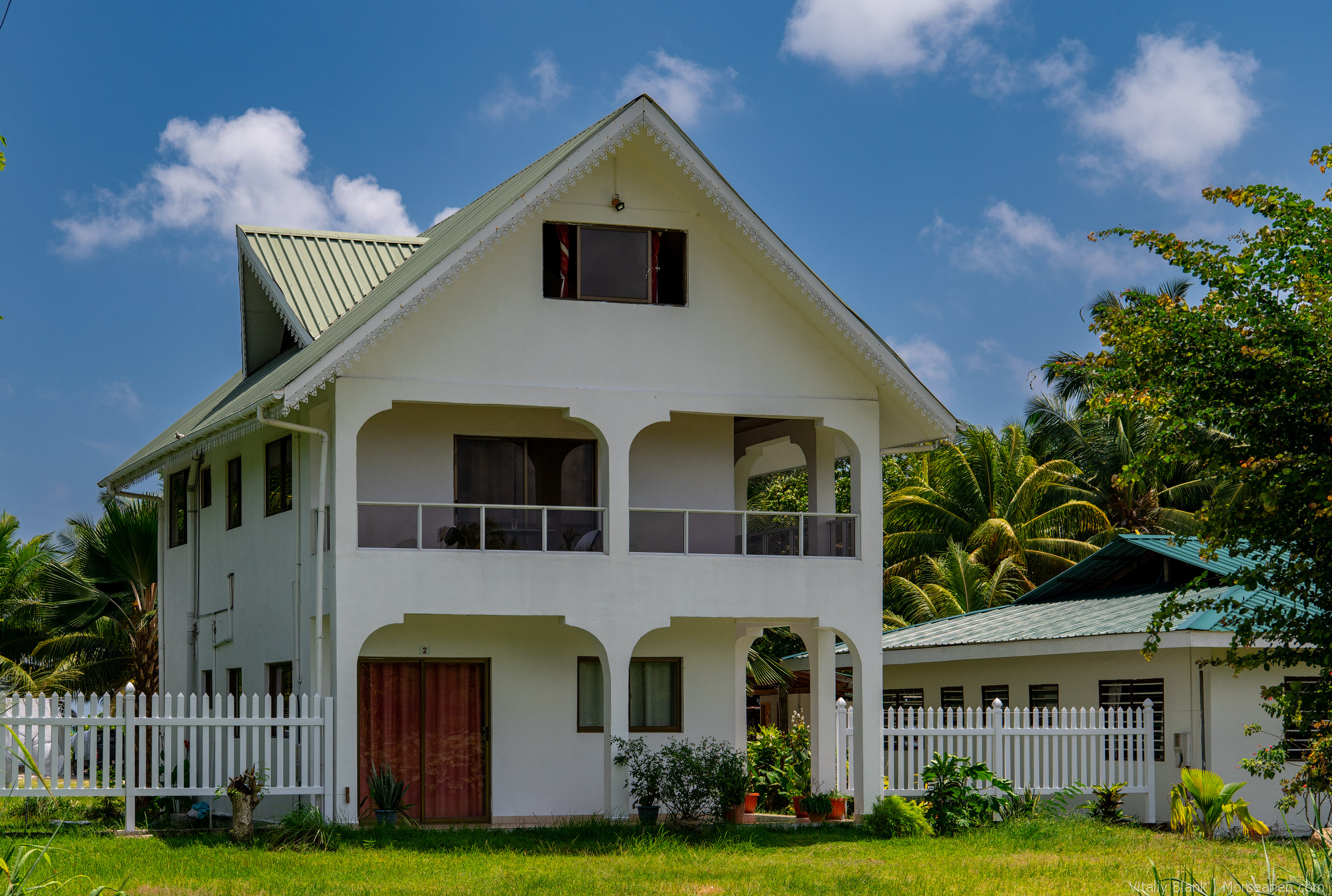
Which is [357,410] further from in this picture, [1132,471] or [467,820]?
[1132,471]

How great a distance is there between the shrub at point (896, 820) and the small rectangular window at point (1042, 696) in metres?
→ 4.90

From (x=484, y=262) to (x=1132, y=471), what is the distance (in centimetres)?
852

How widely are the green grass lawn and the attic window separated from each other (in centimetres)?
682

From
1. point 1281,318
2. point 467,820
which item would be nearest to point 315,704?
point 467,820

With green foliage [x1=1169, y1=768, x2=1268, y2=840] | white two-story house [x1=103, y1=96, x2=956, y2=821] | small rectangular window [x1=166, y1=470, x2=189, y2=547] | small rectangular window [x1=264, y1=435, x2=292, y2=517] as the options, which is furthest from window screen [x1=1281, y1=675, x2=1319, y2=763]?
small rectangular window [x1=166, y1=470, x2=189, y2=547]

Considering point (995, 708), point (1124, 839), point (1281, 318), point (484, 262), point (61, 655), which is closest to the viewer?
point (1281, 318)

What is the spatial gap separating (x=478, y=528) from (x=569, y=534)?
48.2 inches

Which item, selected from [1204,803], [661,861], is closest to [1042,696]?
[1204,803]

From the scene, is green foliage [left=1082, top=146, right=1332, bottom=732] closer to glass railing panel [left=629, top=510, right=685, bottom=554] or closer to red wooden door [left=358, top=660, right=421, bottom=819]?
glass railing panel [left=629, top=510, right=685, bottom=554]

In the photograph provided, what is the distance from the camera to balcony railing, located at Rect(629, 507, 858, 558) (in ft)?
67.5

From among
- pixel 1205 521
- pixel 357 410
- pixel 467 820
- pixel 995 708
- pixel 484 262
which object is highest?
pixel 484 262

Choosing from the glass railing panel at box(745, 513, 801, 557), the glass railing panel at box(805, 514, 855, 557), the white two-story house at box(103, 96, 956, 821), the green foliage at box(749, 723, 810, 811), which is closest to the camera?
the white two-story house at box(103, 96, 956, 821)

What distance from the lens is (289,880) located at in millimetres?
14352

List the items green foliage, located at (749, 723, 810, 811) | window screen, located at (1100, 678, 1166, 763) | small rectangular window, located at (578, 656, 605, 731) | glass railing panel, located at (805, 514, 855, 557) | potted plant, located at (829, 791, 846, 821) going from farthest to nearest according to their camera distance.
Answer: green foliage, located at (749, 723, 810, 811), window screen, located at (1100, 678, 1166, 763), small rectangular window, located at (578, 656, 605, 731), glass railing panel, located at (805, 514, 855, 557), potted plant, located at (829, 791, 846, 821)
